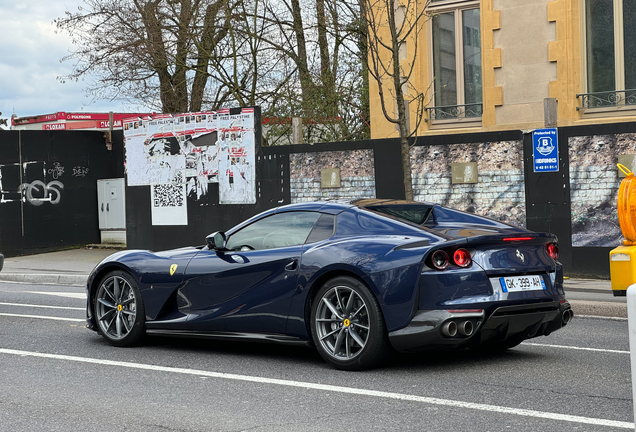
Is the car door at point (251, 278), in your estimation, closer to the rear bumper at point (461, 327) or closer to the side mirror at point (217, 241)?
the side mirror at point (217, 241)

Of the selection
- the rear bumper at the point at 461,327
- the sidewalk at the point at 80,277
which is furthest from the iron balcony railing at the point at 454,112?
the rear bumper at the point at 461,327

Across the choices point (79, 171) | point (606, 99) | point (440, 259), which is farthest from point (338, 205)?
point (79, 171)

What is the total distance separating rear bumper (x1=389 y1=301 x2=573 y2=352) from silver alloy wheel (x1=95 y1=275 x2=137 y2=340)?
290 centimetres

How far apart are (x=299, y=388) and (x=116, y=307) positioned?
8.97 feet

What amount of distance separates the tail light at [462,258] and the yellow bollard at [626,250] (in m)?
4.29

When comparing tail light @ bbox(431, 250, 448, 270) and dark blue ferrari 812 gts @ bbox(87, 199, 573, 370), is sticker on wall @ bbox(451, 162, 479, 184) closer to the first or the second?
dark blue ferrari 812 gts @ bbox(87, 199, 573, 370)

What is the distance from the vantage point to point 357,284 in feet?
21.3

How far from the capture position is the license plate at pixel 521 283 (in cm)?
636

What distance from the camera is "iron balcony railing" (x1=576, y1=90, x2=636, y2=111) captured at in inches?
568

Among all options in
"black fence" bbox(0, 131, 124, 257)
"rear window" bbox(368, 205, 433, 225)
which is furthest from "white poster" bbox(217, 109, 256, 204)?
"rear window" bbox(368, 205, 433, 225)

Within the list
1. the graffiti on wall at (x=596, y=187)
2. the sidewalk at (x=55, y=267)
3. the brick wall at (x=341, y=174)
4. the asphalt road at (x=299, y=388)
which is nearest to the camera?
the asphalt road at (x=299, y=388)

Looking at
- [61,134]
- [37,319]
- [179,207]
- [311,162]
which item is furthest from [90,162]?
[37,319]

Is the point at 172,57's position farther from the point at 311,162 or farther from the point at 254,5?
the point at 311,162

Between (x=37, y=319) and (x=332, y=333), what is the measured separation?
5.23 m
